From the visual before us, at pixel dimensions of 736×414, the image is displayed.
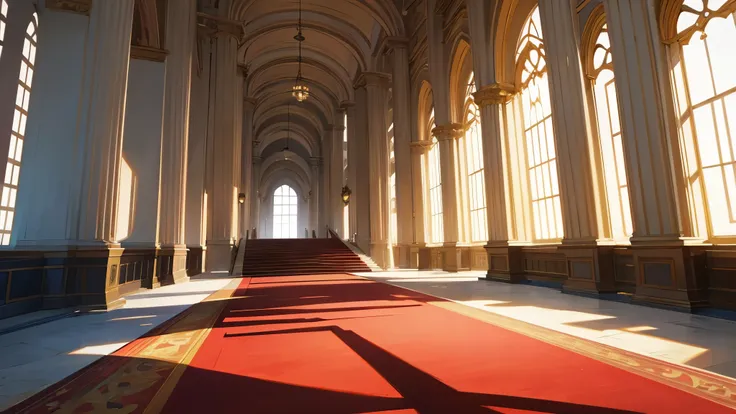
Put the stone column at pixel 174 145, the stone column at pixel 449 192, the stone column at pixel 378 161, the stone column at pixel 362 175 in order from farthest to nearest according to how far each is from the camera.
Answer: the stone column at pixel 362 175
the stone column at pixel 378 161
the stone column at pixel 449 192
the stone column at pixel 174 145

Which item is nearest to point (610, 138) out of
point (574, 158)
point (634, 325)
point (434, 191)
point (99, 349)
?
point (574, 158)

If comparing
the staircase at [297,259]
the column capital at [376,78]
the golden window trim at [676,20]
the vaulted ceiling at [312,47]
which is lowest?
the staircase at [297,259]

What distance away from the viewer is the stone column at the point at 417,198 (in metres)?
12.6

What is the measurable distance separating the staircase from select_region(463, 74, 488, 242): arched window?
360 cm

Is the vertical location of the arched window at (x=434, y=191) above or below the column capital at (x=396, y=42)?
below

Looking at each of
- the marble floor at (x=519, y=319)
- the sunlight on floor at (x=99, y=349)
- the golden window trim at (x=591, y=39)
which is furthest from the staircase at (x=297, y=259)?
the sunlight on floor at (x=99, y=349)

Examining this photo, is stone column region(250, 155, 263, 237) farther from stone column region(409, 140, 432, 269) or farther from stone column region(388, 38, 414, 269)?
stone column region(409, 140, 432, 269)

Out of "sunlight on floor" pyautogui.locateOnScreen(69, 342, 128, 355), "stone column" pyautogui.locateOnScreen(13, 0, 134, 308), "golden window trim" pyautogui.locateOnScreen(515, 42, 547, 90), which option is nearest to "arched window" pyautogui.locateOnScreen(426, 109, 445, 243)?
"golden window trim" pyautogui.locateOnScreen(515, 42, 547, 90)

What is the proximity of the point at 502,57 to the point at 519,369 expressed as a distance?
8.14 m

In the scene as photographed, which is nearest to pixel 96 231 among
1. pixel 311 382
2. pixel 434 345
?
pixel 311 382

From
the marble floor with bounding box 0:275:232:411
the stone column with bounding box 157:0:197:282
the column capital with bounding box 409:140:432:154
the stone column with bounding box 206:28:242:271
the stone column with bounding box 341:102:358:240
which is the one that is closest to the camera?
the marble floor with bounding box 0:275:232:411

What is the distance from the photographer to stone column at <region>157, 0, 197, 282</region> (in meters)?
7.53

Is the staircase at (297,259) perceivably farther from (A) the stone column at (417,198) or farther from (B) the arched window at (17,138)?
(B) the arched window at (17,138)

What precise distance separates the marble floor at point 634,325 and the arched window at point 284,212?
3350cm
